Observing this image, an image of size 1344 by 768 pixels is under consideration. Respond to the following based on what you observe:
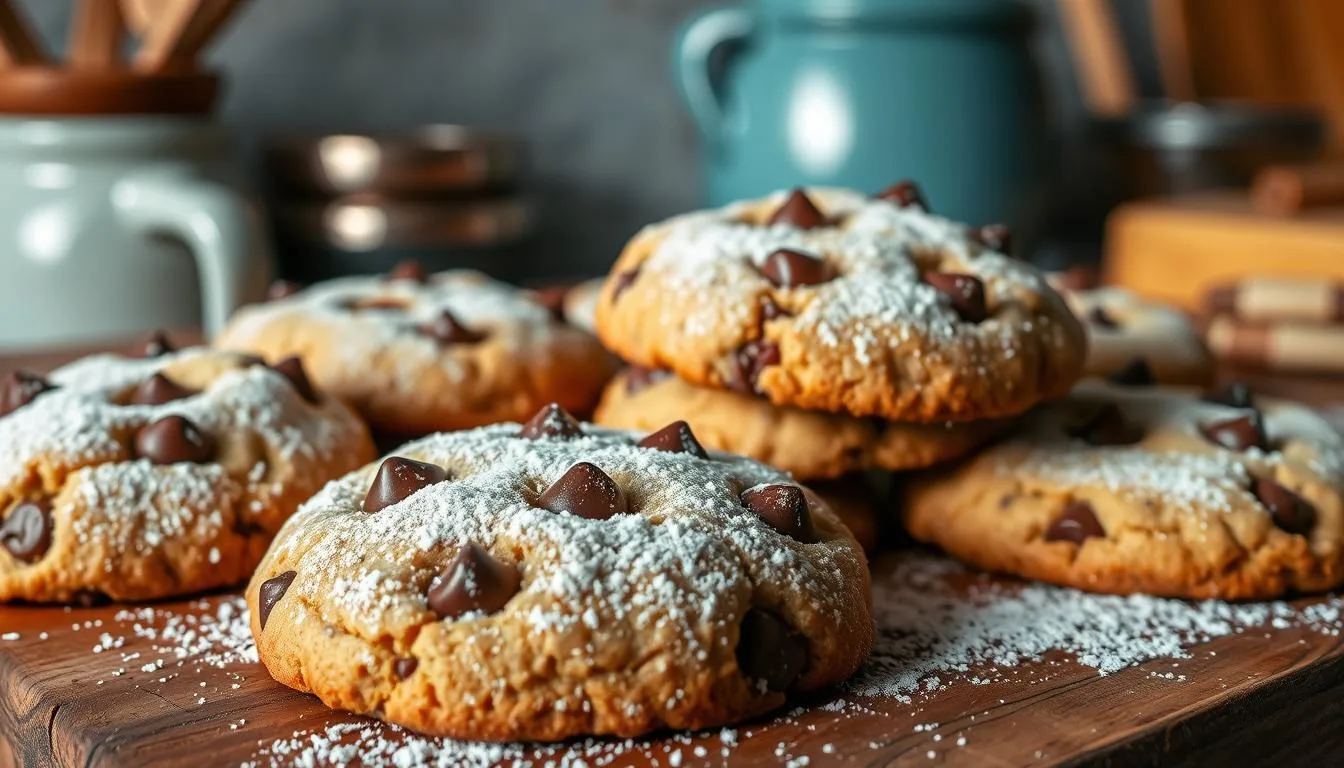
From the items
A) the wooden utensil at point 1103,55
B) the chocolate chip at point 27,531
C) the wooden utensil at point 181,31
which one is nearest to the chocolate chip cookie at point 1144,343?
the chocolate chip at point 27,531

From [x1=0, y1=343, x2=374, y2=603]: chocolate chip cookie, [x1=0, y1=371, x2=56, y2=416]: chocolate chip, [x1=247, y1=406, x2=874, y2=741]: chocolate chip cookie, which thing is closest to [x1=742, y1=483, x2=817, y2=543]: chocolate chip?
[x1=247, y1=406, x2=874, y2=741]: chocolate chip cookie

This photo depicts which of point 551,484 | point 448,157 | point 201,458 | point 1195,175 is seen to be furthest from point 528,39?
point 551,484

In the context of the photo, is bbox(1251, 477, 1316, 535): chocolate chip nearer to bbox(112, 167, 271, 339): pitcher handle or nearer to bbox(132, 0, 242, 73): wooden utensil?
bbox(112, 167, 271, 339): pitcher handle

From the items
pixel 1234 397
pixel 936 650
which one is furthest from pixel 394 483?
pixel 1234 397

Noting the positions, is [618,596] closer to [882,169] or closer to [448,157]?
[882,169]

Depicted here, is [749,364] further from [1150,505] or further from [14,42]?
[14,42]

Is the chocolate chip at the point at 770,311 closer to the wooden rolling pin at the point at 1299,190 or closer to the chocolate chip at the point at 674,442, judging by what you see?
the chocolate chip at the point at 674,442
